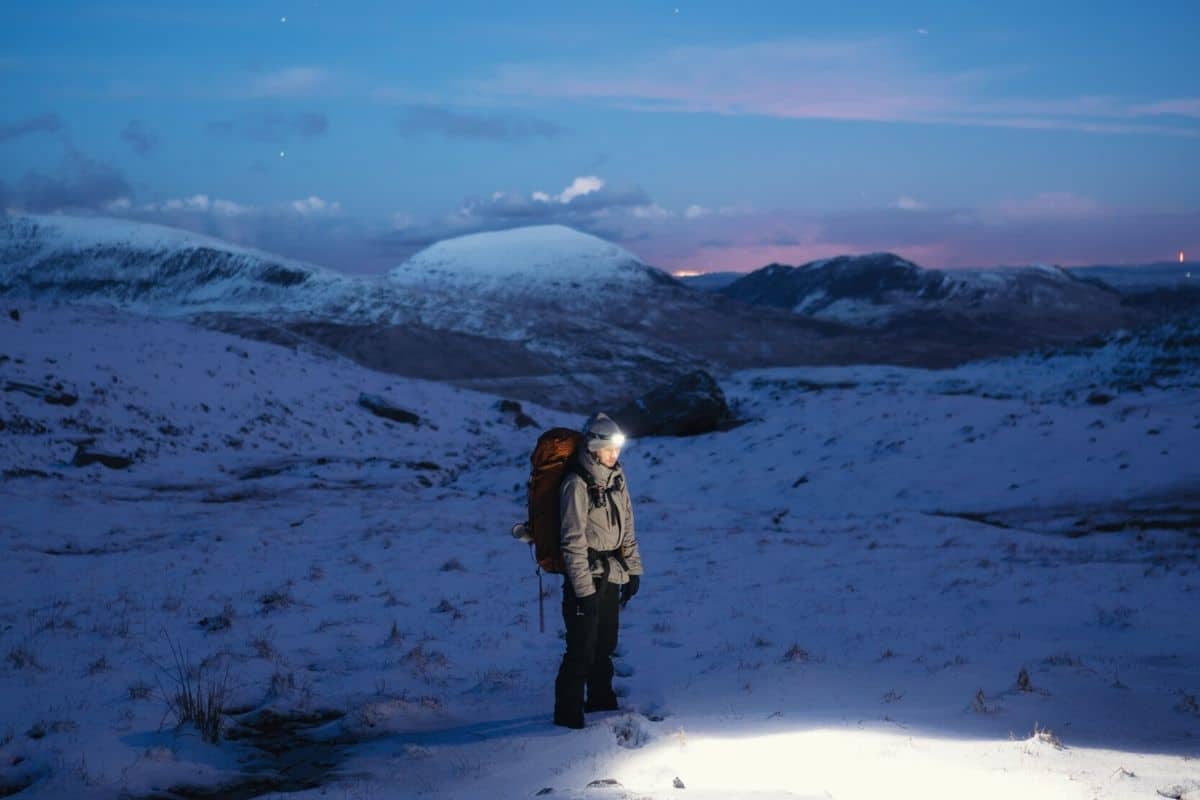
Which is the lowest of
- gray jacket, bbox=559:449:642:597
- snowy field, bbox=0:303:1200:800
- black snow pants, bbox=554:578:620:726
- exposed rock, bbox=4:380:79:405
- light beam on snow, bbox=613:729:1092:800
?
snowy field, bbox=0:303:1200:800

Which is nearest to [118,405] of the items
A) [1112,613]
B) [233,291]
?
[1112,613]

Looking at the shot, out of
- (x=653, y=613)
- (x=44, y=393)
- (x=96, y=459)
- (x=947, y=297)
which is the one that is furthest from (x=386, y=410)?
(x=947, y=297)

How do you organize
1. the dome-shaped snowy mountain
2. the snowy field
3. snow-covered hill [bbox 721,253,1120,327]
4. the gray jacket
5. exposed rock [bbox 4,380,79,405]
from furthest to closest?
the dome-shaped snowy mountain → snow-covered hill [bbox 721,253,1120,327] → exposed rock [bbox 4,380,79,405] → the gray jacket → the snowy field

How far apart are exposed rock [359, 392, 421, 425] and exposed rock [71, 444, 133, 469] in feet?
39.7

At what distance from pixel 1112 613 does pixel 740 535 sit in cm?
715

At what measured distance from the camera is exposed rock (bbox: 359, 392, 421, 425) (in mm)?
34625

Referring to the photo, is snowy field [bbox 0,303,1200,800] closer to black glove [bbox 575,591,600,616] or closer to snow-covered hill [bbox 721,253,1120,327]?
black glove [bbox 575,591,600,616]

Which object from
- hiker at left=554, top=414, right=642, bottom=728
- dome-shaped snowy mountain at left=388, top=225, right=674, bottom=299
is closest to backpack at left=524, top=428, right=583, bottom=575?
hiker at left=554, top=414, right=642, bottom=728

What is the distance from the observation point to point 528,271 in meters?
181

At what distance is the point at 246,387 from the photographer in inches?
1267

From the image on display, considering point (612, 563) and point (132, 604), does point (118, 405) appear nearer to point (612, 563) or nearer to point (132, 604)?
point (132, 604)

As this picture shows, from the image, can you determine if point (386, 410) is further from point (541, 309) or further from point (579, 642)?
point (541, 309)

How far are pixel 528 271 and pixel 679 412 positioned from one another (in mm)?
152770

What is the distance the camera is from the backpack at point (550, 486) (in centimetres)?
659
